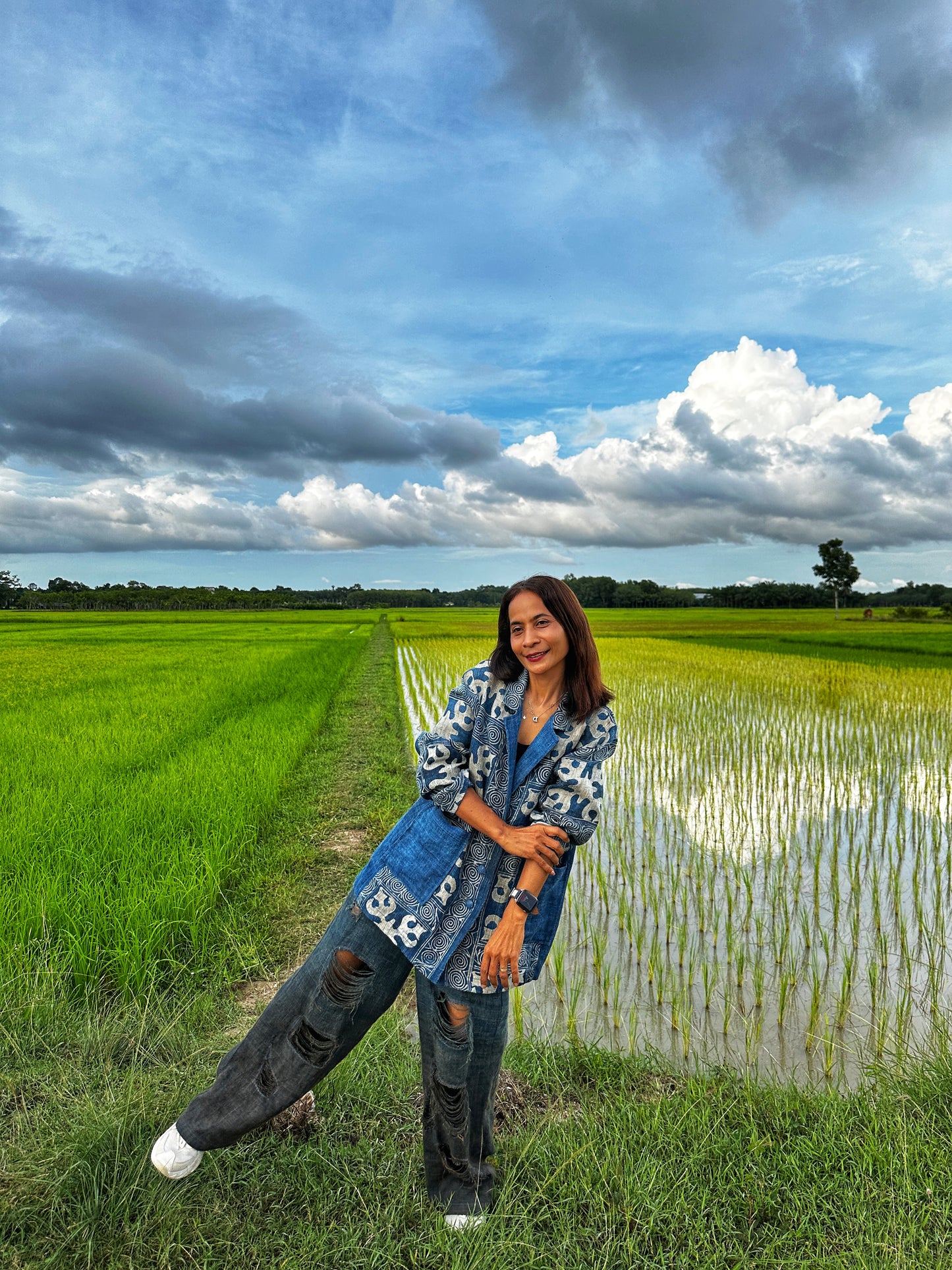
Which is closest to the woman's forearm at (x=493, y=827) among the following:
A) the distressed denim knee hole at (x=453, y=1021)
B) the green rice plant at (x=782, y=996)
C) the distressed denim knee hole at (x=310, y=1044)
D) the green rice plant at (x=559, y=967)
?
the distressed denim knee hole at (x=453, y=1021)

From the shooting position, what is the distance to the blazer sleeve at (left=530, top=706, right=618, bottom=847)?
5.06ft

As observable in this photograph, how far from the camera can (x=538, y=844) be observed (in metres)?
1.51

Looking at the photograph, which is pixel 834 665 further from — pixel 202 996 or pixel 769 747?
pixel 202 996

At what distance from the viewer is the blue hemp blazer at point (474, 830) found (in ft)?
5.15

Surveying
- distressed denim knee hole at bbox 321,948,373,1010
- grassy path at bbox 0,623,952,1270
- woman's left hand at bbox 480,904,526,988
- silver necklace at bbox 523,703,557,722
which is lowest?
grassy path at bbox 0,623,952,1270

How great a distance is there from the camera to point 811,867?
4.25 m

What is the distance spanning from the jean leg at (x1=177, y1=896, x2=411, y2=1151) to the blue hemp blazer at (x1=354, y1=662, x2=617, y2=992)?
0.31ft

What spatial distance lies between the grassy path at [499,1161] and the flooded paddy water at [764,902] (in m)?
0.39

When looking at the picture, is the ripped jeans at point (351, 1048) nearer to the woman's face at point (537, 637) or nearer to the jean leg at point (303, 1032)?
the jean leg at point (303, 1032)

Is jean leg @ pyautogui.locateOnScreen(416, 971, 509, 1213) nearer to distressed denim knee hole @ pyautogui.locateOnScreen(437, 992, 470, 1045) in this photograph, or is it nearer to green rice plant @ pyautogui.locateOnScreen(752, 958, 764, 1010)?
distressed denim knee hole @ pyautogui.locateOnScreen(437, 992, 470, 1045)

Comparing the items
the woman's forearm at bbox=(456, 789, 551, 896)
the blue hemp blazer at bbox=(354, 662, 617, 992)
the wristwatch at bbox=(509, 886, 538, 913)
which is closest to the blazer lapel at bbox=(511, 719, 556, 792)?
the blue hemp blazer at bbox=(354, 662, 617, 992)

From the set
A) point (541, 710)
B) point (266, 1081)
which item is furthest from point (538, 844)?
point (266, 1081)

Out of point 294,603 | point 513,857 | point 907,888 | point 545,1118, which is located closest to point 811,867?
point 907,888

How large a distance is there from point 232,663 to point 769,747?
11.5m
